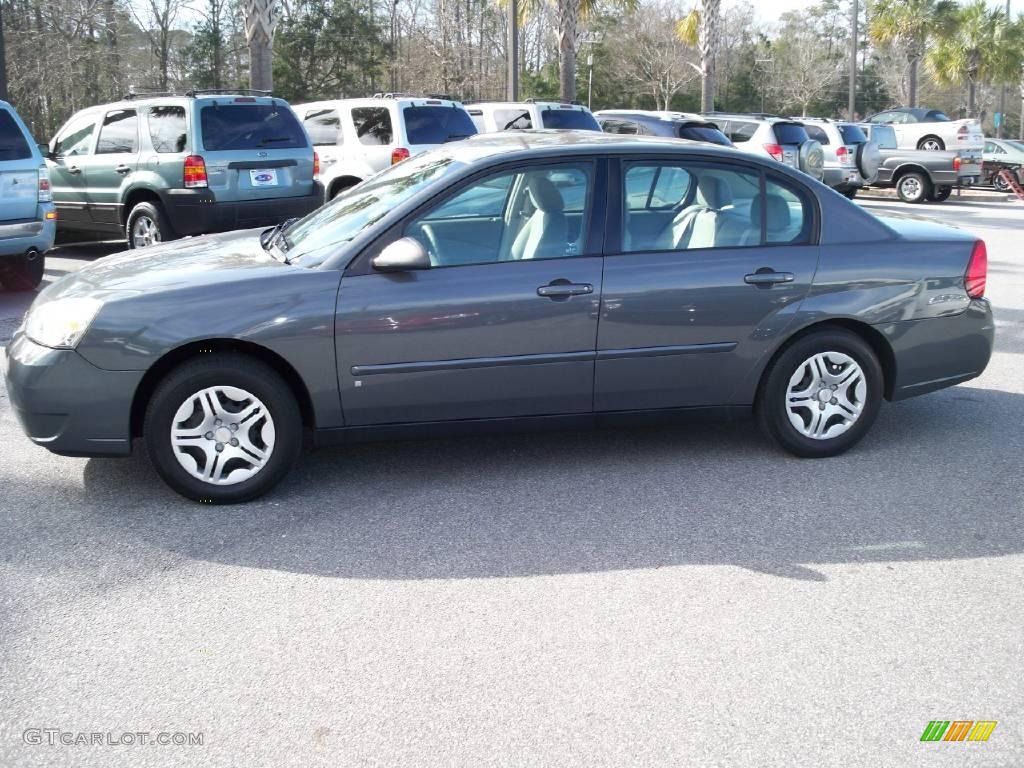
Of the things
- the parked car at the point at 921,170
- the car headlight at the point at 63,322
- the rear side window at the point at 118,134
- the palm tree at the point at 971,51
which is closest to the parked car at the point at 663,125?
the rear side window at the point at 118,134

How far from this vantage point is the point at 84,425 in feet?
15.4

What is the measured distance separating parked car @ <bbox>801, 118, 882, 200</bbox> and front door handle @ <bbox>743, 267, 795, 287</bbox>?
1579 cm

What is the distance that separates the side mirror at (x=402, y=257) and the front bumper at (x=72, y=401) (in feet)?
3.79

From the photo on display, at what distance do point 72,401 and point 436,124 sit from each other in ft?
31.9

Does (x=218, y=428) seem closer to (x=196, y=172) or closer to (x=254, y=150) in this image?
(x=196, y=172)

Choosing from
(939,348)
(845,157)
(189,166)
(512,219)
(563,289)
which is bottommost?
(939,348)

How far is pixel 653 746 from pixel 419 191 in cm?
295

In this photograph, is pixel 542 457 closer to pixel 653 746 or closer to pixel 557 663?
pixel 557 663

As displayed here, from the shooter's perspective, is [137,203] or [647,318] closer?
[647,318]

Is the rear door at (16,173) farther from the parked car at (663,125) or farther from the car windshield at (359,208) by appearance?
the parked car at (663,125)

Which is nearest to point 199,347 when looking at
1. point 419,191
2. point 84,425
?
point 84,425

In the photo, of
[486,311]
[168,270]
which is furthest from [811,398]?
[168,270]

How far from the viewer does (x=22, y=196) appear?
9711 millimetres

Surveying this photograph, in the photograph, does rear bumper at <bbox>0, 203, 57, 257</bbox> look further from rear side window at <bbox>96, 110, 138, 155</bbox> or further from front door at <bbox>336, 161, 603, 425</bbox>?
front door at <bbox>336, 161, 603, 425</bbox>
